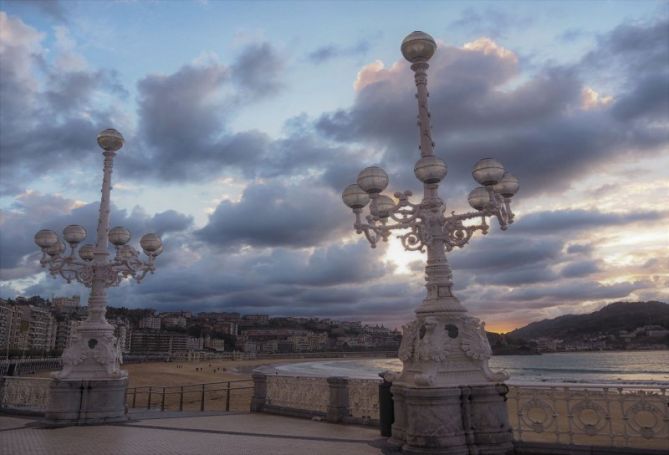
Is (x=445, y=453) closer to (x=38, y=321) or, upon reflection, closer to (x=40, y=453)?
(x=40, y=453)

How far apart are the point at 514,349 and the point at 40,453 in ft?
606

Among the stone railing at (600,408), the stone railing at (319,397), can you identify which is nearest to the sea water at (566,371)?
the stone railing at (319,397)

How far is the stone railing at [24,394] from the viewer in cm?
1425

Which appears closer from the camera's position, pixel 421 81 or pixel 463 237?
pixel 463 237

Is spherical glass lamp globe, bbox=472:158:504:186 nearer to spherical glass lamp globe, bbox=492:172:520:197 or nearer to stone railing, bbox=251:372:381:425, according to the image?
spherical glass lamp globe, bbox=492:172:520:197

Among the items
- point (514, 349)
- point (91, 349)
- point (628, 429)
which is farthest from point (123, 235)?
point (514, 349)

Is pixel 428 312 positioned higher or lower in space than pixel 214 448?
higher

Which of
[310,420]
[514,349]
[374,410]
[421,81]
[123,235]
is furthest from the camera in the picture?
[514,349]

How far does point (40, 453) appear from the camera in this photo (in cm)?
862

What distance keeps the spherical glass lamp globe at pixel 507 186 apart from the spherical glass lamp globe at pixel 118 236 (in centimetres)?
1017

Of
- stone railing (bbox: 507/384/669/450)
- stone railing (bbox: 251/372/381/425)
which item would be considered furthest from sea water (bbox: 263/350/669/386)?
stone railing (bbox: 507/384/669/450)

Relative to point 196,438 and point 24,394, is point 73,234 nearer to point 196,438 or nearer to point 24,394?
point 24,394

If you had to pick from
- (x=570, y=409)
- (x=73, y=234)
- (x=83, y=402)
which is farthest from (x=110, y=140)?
(x=570, y=409)

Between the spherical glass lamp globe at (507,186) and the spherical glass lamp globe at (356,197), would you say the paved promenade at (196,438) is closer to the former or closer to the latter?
the spherical glass lamp globe at (356,197)
